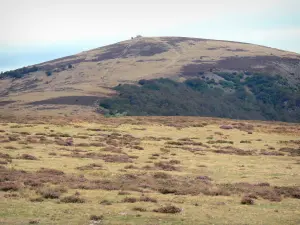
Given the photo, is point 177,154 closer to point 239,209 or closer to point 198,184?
point 198,184

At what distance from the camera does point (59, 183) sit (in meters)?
25.8

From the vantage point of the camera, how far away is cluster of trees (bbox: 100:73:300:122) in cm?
15100

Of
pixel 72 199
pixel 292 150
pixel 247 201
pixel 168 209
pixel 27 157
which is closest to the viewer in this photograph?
pixel 168 209

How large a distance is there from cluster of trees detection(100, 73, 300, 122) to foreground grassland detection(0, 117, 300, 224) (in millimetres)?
86898

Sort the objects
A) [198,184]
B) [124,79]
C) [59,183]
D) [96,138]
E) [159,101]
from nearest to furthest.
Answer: [59,183], [198,184], [96,138], [159,101], [124,79]

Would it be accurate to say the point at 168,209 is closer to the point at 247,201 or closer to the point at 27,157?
the point at 247,201

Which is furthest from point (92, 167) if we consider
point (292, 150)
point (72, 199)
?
point (292, 150)

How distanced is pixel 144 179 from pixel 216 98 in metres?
151

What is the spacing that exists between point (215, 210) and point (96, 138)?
34.2 metres

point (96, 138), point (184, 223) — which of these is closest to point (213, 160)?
point (96, 138)

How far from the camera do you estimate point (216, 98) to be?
581 ft

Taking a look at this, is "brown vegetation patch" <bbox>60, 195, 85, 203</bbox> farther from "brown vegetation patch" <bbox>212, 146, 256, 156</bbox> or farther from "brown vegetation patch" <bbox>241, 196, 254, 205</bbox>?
"brown vegetation patch" <bbox>212, 146, 256, 156</bbox>

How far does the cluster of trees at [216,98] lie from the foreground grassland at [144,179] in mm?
86898

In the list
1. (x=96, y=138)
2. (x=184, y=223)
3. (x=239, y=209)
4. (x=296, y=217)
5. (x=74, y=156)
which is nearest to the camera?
(x=184, y=223)
